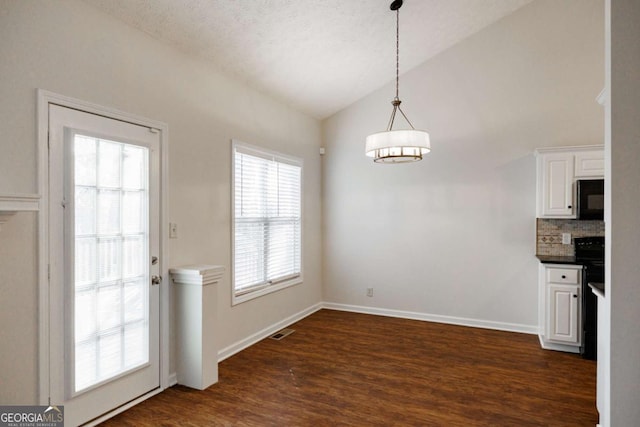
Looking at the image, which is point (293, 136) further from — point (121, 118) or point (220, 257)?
point (121, 118)

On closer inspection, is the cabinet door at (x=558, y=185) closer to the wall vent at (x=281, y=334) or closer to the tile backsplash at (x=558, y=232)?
the tile backsplash at (x=558, y=232)

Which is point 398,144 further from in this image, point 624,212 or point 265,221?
point 265,221

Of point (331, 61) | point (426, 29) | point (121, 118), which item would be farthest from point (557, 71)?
point (121, 118)

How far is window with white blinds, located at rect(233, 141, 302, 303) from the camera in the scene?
404 cm

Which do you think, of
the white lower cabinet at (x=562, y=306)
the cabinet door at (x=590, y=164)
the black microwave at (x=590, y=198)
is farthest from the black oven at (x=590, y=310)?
the cabinet door at (x=590, y=164)

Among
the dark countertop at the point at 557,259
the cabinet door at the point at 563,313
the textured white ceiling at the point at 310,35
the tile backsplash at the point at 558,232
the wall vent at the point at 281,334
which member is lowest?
the wall vent at the point at 281,334

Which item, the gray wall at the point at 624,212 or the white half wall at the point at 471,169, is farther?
the white half wall at the point at 471,169

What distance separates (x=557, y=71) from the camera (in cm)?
441

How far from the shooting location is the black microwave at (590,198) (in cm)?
393

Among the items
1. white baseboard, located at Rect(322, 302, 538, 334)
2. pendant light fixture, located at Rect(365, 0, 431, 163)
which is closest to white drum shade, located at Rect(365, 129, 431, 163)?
pendant light fixture, located at Rect(365, 0, 431, 163)

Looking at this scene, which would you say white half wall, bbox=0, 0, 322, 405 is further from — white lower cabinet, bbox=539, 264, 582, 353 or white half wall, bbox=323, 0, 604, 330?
white lower cabinet, bbox=539, 264, 582, 353

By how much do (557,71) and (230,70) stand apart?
12.5ft

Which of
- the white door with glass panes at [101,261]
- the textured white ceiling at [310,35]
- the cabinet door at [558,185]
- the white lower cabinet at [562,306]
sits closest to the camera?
Result: the white door with glass panes at [101,261]

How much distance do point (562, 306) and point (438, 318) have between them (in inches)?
60.8
